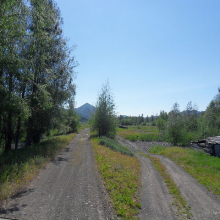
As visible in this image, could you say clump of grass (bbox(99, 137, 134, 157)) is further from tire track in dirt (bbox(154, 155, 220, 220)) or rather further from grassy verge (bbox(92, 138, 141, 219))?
tire track in dirt (bbox(154, 155, 220, 220))

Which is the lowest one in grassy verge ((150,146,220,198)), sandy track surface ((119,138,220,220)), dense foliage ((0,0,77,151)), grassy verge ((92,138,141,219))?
grassy verge ((150,146,220,198))

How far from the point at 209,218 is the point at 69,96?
1570 centimetres

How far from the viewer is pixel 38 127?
17.7 meters

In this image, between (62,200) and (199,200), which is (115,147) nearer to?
(199,200)

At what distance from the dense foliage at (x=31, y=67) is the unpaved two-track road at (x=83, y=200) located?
4.91m

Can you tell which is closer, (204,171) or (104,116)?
(204,171)

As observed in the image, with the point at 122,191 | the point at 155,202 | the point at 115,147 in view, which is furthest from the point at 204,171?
the point at 115,147

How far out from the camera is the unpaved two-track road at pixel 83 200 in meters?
5.28

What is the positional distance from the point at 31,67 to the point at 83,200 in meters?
9.93

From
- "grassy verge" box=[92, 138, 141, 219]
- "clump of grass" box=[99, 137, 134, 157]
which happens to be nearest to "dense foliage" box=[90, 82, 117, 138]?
"clump of grass" box=[99, 137, 134, 157]

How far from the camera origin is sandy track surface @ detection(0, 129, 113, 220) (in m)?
5.18

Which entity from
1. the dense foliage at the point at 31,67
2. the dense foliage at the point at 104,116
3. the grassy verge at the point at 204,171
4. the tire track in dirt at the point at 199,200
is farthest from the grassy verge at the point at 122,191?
the dense foliage at the point at 104,116

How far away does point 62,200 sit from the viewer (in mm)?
6090

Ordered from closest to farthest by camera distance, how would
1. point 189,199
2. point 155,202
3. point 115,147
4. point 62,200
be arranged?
point 62,200
point 155,202
point 189,199
point 115,147
